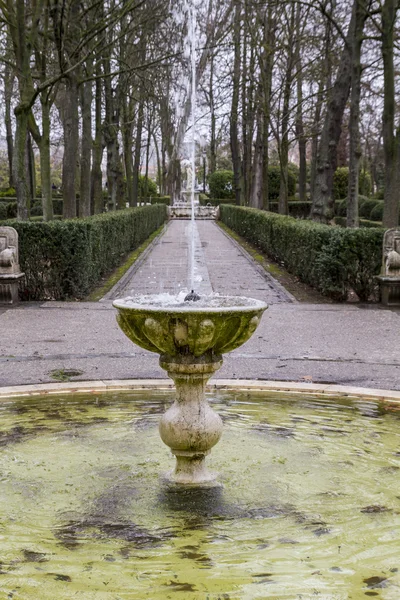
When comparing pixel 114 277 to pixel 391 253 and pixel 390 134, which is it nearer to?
pixel 391 253

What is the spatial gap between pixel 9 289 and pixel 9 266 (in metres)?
0.39

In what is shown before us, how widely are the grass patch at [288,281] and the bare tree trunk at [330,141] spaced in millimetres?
1923

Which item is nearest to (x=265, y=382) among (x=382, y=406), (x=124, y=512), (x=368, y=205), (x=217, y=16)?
(x=382, y=406)

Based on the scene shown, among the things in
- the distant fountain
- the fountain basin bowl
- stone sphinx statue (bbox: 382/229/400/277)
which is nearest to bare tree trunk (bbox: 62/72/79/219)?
stone sphinx statue (bbox: 382/229/400/277)

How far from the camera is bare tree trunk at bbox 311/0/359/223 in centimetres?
1969

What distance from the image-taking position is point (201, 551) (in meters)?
3.78

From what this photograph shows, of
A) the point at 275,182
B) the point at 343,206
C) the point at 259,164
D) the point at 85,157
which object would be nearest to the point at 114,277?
the point at 85,157

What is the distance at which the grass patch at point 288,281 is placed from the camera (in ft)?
46.5

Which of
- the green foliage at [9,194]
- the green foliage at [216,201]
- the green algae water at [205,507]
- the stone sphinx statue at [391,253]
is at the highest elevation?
the green foliage at [9,194]

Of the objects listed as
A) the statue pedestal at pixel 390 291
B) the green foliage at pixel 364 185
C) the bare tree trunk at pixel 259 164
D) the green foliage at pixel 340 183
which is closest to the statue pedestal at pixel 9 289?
the statue pedestal at pixel 390 291

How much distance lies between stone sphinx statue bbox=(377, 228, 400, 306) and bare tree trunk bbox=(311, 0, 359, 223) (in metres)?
7.09

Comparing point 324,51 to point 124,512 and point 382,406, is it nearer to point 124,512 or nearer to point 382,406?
point 382,406

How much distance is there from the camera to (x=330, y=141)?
20.1m

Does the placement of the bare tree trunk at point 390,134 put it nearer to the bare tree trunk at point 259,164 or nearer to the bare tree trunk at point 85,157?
the bare tree trunk at point 85,157
